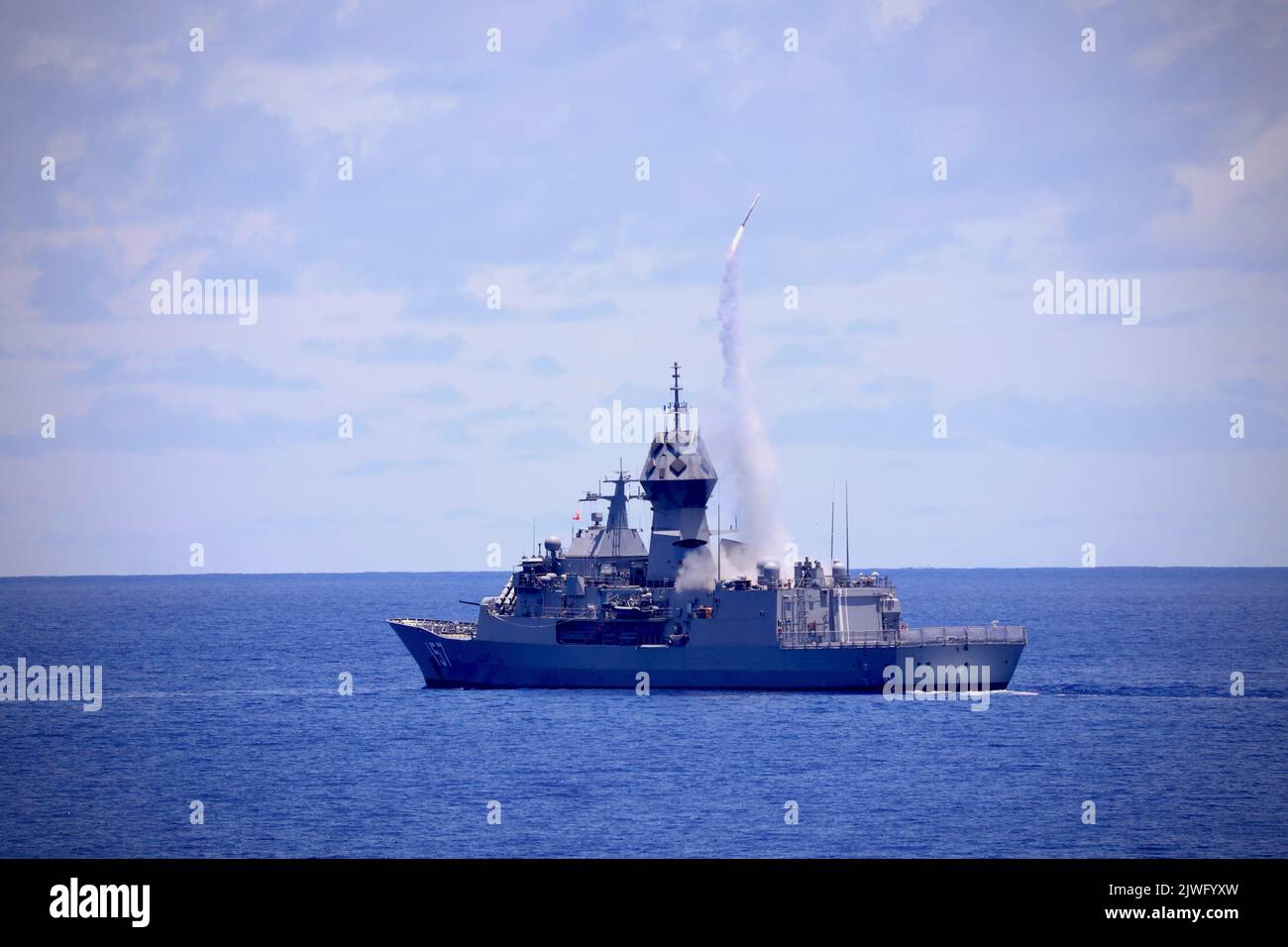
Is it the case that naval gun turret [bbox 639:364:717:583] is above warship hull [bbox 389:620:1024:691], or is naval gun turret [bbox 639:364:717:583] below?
above

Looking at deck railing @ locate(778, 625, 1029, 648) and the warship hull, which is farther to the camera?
deck railing @ locate(778, 625, 1029, 648)

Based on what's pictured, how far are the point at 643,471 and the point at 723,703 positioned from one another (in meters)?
13.2

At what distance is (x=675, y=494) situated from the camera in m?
69.2

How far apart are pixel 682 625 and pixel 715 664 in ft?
8.33

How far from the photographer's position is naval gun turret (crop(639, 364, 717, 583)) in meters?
68.4

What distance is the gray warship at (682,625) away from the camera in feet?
207

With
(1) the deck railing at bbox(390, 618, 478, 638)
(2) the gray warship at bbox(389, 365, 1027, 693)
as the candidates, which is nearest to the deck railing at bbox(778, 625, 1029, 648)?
(2) the gray warship at bbox(389, 365, 1027, 693)

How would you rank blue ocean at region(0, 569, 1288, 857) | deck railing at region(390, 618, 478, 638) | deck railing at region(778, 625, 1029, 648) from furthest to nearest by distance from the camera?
deck railing at region(390, 618, 478, 638) → deck railing at region(778, 625, 1029, 648) → blue ocean at region(0, 569, 1288, 857)

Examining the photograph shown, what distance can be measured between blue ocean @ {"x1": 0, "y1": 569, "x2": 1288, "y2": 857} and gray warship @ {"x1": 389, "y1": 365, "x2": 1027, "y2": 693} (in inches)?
48.5

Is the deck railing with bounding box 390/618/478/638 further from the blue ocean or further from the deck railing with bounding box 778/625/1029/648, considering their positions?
the deck railing with bounding box 778/625/1029/648

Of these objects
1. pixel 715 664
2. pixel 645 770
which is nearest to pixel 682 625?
pixel 715 664

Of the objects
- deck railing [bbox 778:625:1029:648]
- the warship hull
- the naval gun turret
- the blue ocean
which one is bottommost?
the blue ocean

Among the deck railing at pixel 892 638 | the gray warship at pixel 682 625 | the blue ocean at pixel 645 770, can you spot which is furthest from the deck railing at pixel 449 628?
the deck railing at pixel 892 638

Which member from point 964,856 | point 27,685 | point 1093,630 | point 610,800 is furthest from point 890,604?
point 1093,630
